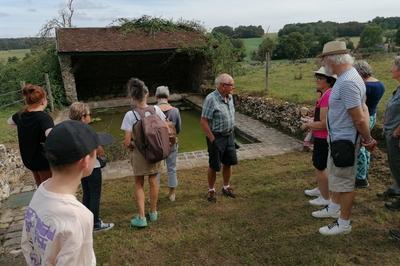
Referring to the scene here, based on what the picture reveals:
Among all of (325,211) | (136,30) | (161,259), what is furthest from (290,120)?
(136,30)

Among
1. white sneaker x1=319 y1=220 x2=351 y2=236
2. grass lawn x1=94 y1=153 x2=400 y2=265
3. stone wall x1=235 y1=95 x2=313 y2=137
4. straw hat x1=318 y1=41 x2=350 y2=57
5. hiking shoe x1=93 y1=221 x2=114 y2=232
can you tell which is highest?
straw hat x1=318 y1=41 x2=350 y2=57

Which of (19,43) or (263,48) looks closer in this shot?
(263,48)

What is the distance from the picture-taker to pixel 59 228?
1.51 metres

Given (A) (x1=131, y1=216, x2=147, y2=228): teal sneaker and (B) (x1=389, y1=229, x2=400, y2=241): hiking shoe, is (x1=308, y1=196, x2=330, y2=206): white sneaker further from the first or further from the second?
(A) (x1=131, y1=216, x2=147, y2=228): teal sneaker

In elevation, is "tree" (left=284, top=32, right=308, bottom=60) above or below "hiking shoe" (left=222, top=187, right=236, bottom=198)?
above

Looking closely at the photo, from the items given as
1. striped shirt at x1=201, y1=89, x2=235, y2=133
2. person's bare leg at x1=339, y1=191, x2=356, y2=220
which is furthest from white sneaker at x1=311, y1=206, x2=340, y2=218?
striped shirt at x1=201, y1=89, x2=235, y2=133

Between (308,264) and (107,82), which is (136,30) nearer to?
(107,82)

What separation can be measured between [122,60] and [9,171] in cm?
1276

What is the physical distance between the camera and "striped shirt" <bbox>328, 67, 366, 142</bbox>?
342cm

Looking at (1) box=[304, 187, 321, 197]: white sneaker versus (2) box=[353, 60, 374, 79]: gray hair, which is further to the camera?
(1) box=[304, 187, 321, 197]: white sneaker

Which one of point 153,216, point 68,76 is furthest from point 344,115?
point 68,76

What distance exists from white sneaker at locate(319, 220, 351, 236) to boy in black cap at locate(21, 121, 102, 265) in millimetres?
3084

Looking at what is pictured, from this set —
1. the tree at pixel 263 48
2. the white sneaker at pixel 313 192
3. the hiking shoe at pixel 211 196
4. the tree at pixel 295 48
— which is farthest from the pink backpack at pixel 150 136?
the tree at pixel 295 48

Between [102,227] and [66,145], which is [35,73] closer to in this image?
[102,227]
